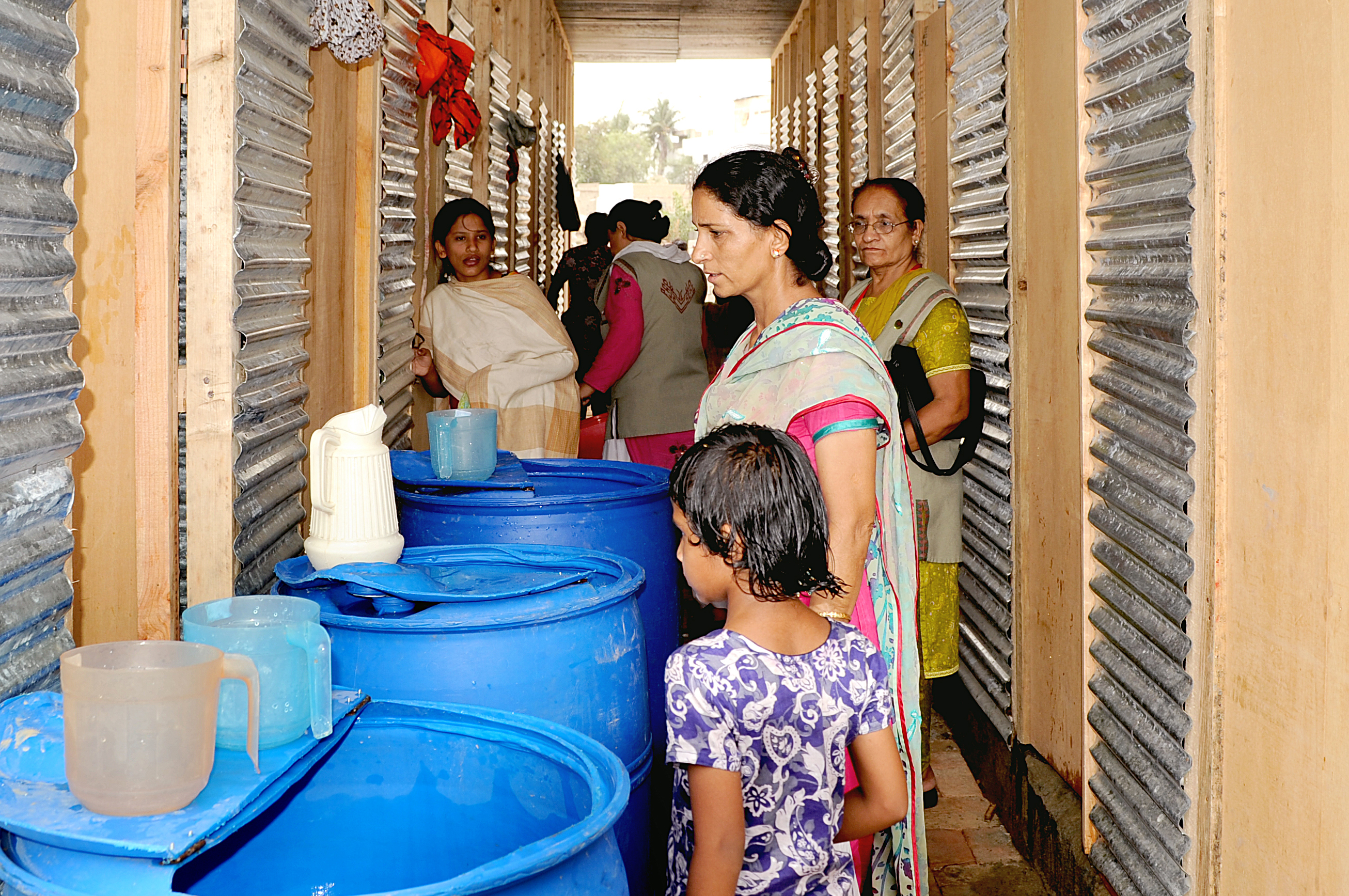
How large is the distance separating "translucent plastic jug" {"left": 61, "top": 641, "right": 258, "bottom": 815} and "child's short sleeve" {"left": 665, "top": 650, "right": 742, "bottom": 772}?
2.04ft

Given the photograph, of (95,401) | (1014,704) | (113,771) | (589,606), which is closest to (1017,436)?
(1014,704)

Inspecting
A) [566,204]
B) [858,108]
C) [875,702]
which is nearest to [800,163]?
[858,108]

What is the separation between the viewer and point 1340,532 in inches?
65.9

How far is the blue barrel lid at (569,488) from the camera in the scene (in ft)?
7.85

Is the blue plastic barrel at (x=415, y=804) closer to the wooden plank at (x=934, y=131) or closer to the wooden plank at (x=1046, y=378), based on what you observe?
the wooden plank at (x=1046, y=378)

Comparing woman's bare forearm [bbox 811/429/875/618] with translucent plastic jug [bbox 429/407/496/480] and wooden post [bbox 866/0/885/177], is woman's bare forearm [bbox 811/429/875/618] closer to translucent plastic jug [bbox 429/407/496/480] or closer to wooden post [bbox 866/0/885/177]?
translucent plastic jug [bbox 429/407/496/480]

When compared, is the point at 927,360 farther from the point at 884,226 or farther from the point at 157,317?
the point at 157,317

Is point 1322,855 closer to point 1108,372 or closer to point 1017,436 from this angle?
point 1108,372

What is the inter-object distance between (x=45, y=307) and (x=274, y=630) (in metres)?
0.62

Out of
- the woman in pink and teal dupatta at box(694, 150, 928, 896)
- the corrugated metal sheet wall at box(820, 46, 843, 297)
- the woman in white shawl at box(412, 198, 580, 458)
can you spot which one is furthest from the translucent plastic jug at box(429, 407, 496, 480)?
the corrugated metal sheet wall at box(820, 46, 843, 297)

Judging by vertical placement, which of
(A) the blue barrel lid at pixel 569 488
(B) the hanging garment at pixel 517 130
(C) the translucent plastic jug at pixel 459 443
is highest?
(B) the hanging garment at pixel 517 130

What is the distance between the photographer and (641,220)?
546 centimetres

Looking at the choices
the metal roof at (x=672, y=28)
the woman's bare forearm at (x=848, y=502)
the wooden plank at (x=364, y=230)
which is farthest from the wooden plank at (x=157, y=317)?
the metal roof at (x=672, y=28)

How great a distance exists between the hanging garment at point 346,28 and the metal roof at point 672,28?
7789mm
